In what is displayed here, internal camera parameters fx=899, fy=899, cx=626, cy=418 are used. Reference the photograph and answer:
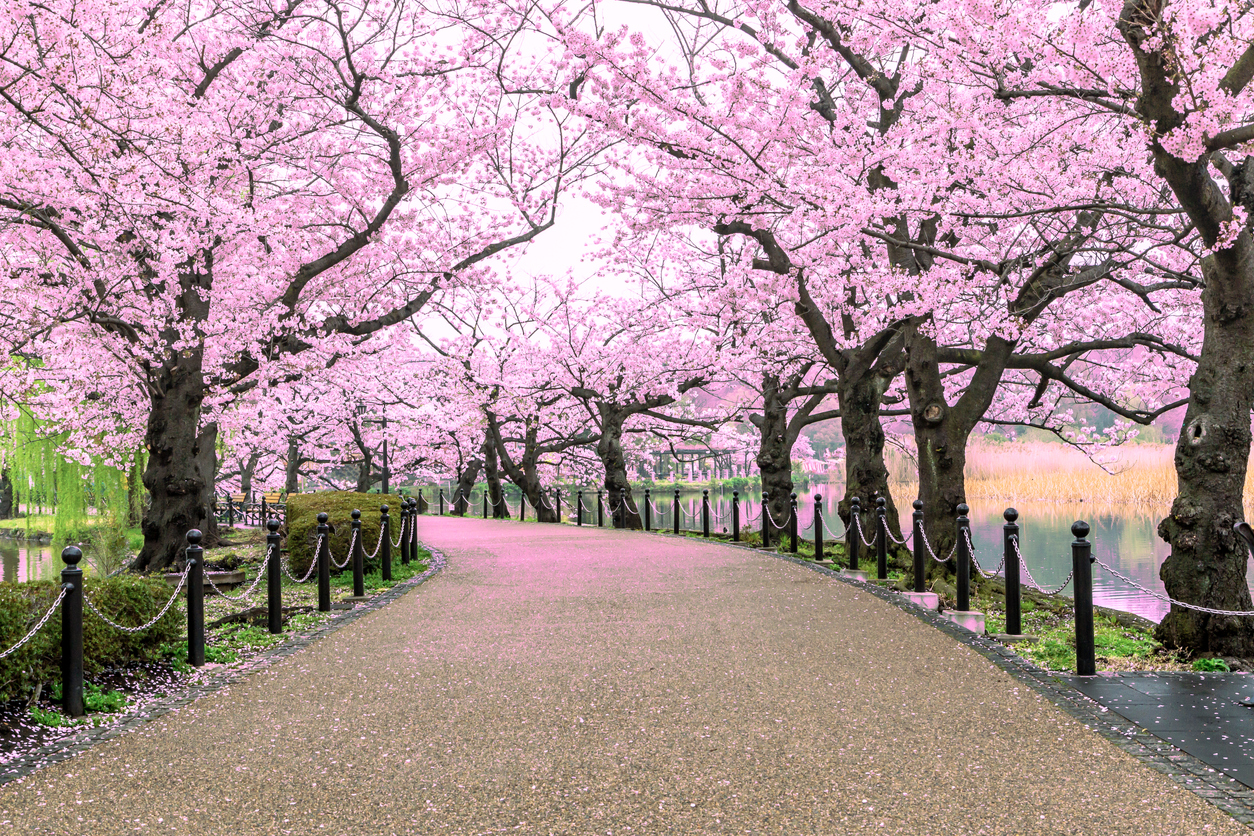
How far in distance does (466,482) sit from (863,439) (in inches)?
947

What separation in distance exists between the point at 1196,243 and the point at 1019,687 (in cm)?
943

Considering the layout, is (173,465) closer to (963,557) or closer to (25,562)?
(963,557)

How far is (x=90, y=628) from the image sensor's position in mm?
6324

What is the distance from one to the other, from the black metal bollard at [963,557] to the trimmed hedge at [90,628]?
22.4 ft

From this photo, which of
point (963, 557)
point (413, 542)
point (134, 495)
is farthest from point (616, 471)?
point (963, 557)

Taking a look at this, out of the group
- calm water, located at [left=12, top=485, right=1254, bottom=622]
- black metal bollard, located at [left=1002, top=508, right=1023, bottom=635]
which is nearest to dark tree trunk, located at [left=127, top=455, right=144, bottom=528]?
calm water, located at [left=12, top=485, right=1254, bottom=622]

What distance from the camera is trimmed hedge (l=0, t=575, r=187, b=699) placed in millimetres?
5637

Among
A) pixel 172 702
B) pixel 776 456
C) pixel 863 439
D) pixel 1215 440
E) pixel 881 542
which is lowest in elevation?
pixel 172 702

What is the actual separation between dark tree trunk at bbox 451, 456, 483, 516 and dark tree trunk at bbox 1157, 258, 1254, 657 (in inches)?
1189

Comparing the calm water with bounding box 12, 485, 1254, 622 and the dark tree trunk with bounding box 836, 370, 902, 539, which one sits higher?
the dark tree trunk with bounding box 836, 370, 902, 539

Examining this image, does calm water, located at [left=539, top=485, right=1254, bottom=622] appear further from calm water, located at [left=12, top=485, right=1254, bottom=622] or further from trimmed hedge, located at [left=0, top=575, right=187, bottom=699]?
trimmed hedge, located at [left=0, top=575, right=187, bottom=699]

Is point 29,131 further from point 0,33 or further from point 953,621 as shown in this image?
point 953,621

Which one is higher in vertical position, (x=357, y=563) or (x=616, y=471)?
(x=616, y=471)

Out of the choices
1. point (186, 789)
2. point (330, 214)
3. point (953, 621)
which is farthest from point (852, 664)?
point (330, 214)
